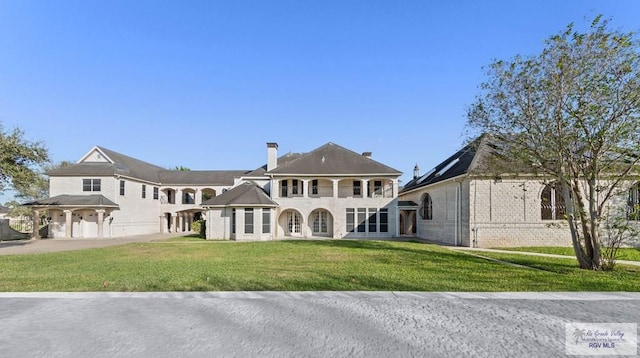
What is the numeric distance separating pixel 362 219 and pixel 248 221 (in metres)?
9.08

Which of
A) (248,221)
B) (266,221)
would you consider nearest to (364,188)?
(266,221)

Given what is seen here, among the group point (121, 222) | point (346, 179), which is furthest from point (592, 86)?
point (121, 222)

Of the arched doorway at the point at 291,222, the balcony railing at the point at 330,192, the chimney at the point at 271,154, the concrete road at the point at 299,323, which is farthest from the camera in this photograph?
the chimney at the point at 271,154

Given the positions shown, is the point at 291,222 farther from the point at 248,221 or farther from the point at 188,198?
the point at 188,198

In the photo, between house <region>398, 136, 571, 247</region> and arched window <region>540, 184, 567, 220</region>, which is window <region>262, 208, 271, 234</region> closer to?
house <region>398, 136, 571, 247</region>

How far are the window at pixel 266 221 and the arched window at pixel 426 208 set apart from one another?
12349mm

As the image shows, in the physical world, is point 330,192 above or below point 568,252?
above

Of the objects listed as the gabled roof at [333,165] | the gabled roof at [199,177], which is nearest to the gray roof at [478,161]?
the gabled roof at [333,165]

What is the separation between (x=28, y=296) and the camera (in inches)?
273

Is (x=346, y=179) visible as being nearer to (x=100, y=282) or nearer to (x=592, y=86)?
(x=592, y=86)

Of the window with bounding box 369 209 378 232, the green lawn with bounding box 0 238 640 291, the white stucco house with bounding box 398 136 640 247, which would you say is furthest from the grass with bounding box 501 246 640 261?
the window with bounding box 369 209 378 232

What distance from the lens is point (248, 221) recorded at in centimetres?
2391

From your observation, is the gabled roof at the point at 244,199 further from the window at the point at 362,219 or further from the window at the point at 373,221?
the window at the point at 373,221

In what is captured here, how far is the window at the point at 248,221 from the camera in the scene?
938 inches
